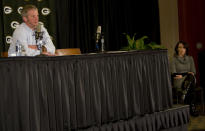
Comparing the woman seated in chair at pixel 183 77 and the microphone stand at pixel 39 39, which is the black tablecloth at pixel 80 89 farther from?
the woman seated in chair at pixel 183 77

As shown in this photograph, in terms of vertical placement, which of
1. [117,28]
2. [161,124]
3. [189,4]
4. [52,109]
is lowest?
[161,124]

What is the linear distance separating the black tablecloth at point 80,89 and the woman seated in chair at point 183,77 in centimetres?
139

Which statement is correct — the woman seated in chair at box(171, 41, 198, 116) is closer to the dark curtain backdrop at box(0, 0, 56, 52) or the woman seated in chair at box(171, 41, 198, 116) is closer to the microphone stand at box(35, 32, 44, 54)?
the dark curtain backdrop at box(0, 0, 56, 52)

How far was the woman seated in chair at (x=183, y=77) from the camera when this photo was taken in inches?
209

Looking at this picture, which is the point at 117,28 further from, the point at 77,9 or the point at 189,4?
the point at 189,4

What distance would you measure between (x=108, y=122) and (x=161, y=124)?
699mm

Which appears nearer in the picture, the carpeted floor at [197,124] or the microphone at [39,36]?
the microphone at [39,36]

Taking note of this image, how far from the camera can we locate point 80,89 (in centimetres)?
325

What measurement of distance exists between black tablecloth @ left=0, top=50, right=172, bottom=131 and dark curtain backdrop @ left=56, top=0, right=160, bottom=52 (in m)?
2.40

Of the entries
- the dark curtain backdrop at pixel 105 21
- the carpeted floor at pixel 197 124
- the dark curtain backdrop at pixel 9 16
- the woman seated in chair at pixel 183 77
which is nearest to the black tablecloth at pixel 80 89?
the carpeted floor at pixel 197 124

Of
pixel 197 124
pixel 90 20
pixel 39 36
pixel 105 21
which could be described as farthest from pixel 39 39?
pixel 105 21

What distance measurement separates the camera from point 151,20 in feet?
22.9

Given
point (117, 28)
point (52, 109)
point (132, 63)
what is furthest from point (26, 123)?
point (117, 28)

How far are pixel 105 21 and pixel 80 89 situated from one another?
3.70m
